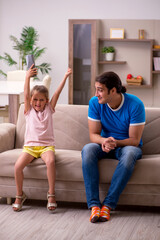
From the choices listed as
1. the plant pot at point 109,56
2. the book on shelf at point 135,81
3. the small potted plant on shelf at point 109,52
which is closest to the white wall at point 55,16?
the small potted plant on shelf at point 109,52

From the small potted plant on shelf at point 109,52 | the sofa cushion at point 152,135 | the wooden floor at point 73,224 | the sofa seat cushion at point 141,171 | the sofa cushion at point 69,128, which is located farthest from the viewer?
the small potted plant on shelf at point 109,52

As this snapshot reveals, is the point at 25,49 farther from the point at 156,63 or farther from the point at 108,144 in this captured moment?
the point at 108,144

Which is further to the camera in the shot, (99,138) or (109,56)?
(109,56)

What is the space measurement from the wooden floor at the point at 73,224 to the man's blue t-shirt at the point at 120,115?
538 mm

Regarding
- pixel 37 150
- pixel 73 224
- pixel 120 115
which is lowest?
pixel 73 224

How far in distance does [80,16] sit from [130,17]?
990 millimetres

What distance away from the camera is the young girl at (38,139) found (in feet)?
8.32

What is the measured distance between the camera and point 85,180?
245cm

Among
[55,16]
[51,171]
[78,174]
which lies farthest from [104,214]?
[55,16]

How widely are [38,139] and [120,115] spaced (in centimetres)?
59

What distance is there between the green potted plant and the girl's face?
192 inches

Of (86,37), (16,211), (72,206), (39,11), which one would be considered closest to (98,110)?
(72,206)

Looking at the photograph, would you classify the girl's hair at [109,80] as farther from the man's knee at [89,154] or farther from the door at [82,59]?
the door at [82,59]

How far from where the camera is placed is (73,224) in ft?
7.71
